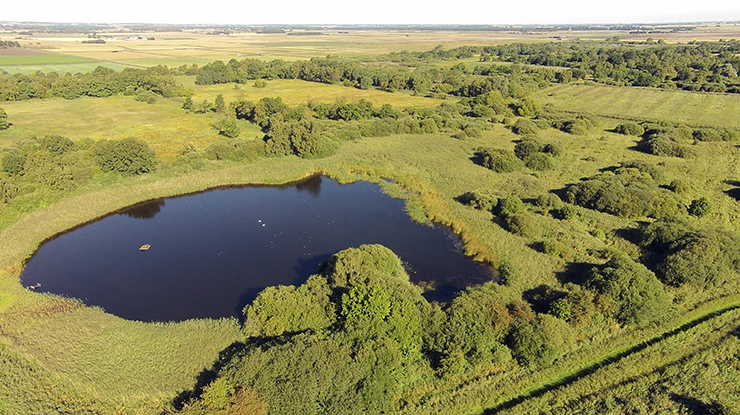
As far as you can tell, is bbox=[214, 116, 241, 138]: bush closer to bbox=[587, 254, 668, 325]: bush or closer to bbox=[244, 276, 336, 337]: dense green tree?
bbox=[244, 276, 336, 337]: dense green tree

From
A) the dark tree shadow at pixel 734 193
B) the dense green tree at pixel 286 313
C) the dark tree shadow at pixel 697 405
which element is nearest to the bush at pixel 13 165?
the dense green tree at pixel 286 313

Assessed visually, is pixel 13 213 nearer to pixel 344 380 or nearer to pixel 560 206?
pixel 344 380

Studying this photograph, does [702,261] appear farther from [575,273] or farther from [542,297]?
[542,297]

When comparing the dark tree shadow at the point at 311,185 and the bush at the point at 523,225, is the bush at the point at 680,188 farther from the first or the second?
the dark tree shadow at the point at 311,185

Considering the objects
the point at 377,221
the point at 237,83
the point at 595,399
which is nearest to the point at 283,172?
the point at 377,221

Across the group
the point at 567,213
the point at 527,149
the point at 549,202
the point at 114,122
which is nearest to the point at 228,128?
the point at 114,122

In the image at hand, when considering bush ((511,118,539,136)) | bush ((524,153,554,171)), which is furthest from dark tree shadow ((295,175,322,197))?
bush ((511,118,539,136))
